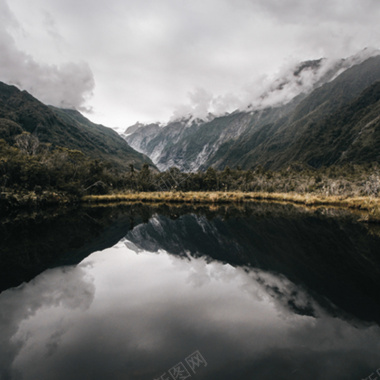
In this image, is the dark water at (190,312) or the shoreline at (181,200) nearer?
the dark water at (190,312)

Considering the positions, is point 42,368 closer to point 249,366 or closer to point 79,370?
point 79,370

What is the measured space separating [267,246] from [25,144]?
90.1m

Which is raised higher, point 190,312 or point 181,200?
point 181,200

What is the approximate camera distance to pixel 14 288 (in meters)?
11.6

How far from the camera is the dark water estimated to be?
6.57 m

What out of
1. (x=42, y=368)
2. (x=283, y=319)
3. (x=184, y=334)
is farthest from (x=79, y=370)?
(x=283, y=319)

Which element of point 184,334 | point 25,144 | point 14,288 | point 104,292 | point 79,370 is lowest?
point 184,334

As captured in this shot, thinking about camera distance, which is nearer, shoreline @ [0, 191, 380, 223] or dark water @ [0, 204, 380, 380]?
dark water @ [0, 204, 380, 380]

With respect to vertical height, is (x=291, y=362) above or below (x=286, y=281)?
below

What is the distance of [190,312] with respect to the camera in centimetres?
952

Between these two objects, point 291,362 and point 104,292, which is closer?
point 291,362

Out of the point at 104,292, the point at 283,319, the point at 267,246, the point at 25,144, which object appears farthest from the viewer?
the point at 25,144

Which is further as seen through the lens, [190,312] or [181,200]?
[181,200]

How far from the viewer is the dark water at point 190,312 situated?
6.57 m
